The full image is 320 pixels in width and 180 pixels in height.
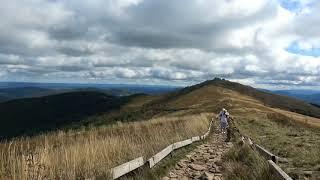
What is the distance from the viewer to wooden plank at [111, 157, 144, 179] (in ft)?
31.3

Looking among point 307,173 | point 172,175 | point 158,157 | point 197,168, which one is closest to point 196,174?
point 172,175

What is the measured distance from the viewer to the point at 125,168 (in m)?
10.1

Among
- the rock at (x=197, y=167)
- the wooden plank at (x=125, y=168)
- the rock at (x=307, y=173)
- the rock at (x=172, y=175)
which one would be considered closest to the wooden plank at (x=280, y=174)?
the rock at (x=307, y=173)

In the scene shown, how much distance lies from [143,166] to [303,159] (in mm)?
5188

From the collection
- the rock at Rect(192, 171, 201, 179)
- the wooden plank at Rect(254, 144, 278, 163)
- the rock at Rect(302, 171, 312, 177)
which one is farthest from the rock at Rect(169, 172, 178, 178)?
the rock at Rect(302, 171, 312, 177)

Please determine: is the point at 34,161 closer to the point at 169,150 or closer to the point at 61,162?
the point at 61,162

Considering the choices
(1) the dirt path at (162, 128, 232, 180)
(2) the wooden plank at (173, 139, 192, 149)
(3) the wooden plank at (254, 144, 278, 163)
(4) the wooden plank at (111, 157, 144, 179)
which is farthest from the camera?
(2) the wooden plank at (173, 139, 192, 149)

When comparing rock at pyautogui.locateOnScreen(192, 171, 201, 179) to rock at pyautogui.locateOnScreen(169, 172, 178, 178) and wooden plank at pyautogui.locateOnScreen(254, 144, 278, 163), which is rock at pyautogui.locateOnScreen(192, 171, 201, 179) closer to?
rock at pyautogui.locateOnScreen(169, 172, 178, 178)

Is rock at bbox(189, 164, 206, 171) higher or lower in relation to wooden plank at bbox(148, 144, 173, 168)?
lower

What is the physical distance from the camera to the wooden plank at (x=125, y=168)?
31.3ft

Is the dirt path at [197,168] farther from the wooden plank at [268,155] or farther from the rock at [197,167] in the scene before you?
the wooden plank at [268,155]

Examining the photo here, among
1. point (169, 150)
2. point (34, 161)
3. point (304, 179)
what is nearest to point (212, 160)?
point (169, 150)

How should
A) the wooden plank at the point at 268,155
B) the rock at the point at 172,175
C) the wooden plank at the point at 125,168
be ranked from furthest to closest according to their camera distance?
the wooden plank at the point at 268,155
the rock at the point at 172,175
the wooden plank at the point at 125,168

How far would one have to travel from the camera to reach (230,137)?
976 inches
